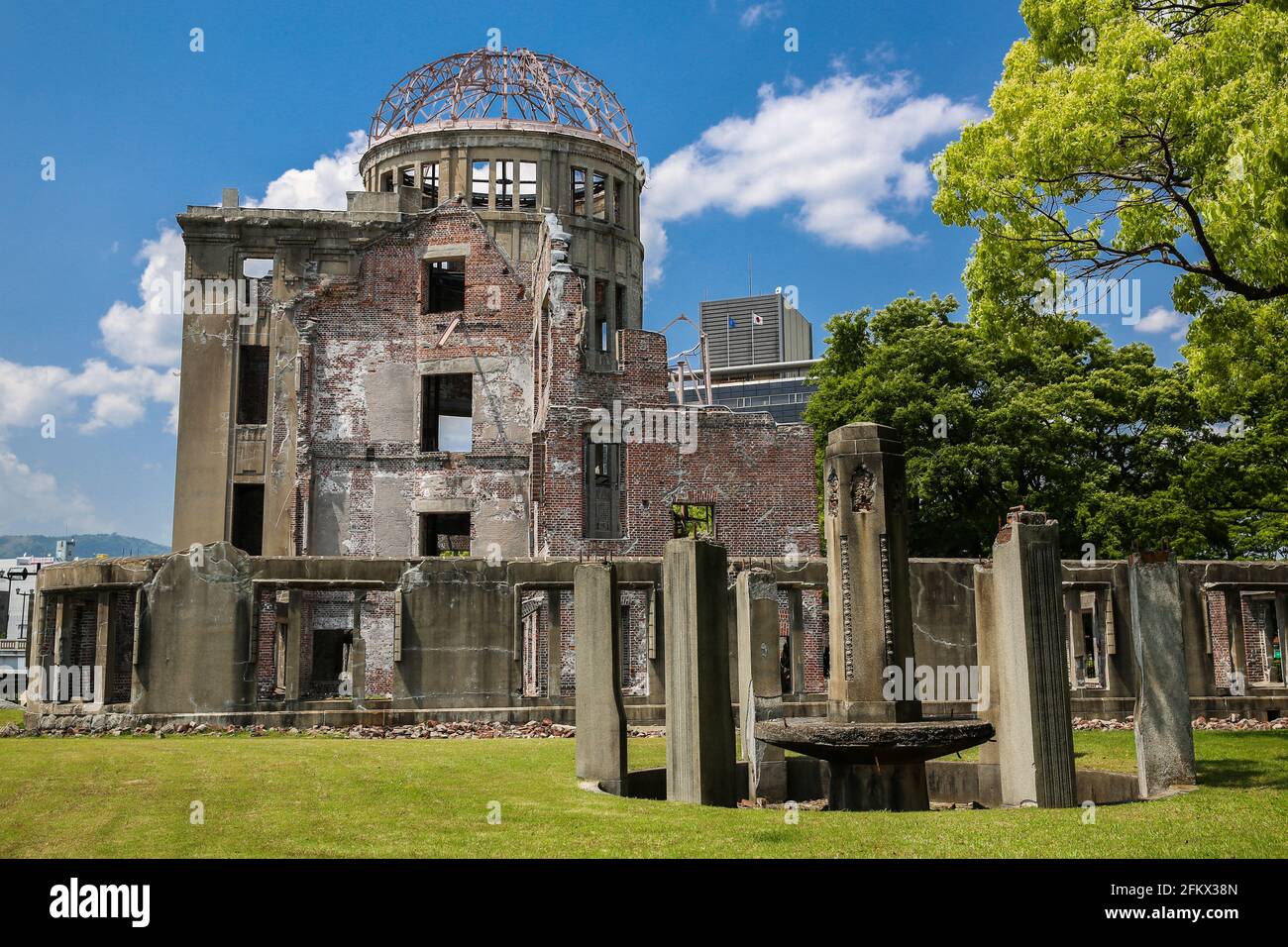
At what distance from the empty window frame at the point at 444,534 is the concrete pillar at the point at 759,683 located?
18.3m

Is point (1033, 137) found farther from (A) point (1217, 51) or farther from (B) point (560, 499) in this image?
(B) point (560, 499)


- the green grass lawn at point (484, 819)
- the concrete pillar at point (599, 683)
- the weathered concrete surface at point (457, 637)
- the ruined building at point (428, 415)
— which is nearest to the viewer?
the green grass lawn at point (484, 819)

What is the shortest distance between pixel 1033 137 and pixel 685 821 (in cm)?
942

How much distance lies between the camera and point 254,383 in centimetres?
3475

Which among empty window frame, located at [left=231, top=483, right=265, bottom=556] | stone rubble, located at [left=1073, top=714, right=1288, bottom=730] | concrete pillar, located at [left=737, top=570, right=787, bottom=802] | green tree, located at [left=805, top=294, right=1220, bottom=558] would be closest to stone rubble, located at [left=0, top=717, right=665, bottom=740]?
concrete pillar, located at [left=737, top=570, right=787, bottom=802]

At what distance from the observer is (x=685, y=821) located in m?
8.60

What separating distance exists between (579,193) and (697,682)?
33540mm

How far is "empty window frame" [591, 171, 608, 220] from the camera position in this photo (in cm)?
4150

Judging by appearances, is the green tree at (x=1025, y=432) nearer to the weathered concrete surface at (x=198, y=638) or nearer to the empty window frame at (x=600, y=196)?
the empty window frame at (x=600, y=196)

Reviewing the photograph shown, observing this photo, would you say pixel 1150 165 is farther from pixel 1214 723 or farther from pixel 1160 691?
pixel 1214 723

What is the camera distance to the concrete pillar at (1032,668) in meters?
9.91

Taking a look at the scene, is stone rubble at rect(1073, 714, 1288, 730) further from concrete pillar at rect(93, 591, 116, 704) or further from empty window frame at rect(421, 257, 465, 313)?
empty window frame at rect(421, 257, 465, 313)

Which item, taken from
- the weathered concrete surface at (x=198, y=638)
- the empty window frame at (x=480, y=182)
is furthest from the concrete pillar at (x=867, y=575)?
the empty window frame at (x=480, y=182)

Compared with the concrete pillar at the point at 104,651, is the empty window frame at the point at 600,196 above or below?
above
